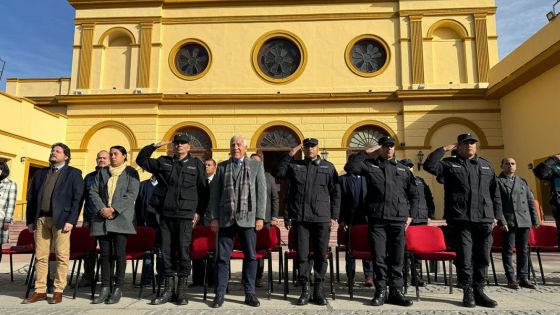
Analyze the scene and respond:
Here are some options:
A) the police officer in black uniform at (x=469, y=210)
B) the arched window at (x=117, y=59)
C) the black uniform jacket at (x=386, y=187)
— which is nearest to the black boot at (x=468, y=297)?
the police officer in black uniform at (x=469, y=210)

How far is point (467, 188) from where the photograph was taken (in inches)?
189

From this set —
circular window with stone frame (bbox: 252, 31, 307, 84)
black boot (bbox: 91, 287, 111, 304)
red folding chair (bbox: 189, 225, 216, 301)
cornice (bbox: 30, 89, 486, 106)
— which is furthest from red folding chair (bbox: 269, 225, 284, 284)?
circular window with stone frame (bbox: 252, 31, 307, 84)

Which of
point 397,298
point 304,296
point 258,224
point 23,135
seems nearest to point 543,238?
point 397,298

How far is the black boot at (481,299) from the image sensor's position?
14.9 ft

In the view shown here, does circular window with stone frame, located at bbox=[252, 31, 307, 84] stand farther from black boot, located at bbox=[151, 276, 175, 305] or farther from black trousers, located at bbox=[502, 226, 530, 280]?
black boot, located at bbox=[151, 276, 175, 305]

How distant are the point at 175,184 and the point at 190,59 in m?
12.9

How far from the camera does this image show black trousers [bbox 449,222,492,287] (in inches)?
184

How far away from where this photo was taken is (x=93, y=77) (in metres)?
16.6

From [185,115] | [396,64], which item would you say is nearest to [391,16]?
[396,64]

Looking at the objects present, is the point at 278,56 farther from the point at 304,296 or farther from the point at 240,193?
the point at 304,296

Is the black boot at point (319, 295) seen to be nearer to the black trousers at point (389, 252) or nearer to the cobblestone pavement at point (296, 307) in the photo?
the cobblestone pavement at point (296, 307)

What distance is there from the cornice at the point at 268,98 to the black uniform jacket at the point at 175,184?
1118 centimetres

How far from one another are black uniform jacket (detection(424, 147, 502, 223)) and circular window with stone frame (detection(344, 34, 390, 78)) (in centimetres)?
1181

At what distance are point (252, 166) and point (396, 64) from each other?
12931 mm
